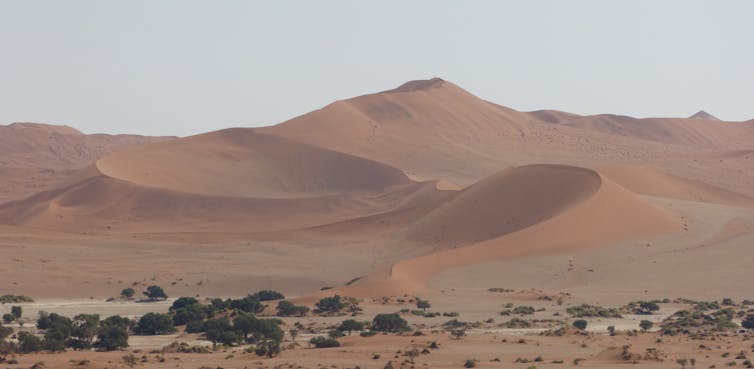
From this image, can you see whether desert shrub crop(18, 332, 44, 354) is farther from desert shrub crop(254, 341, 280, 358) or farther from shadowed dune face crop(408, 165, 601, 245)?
shadowed dune face crop(408, 165, 601, 245)

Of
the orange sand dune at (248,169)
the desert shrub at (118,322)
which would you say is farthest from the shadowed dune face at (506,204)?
the desert shrub at (118,322)

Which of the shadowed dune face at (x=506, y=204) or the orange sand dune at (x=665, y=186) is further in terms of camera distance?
the orange sand dune at (x=665, y=186)

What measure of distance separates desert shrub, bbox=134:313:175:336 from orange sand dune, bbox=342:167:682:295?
13.6 metres

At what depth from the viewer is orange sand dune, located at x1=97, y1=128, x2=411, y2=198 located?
119m

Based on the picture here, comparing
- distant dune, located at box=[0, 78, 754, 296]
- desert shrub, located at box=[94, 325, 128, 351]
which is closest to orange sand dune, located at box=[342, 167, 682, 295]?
distant dune, located at box=[0, 78, 754, 296]

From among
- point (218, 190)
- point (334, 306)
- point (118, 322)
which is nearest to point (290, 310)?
point (334, 306)

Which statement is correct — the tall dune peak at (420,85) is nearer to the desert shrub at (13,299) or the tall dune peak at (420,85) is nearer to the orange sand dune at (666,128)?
the orange sand dune at (666,128)

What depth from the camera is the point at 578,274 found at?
6669 centimetres

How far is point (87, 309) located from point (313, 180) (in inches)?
2583

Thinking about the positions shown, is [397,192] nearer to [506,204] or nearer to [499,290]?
[506,204]

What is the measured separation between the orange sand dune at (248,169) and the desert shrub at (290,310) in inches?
2468

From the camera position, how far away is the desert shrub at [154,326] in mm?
46312

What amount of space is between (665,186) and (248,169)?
1765 inches

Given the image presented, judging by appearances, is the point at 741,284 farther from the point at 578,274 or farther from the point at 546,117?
the point at 546,117
